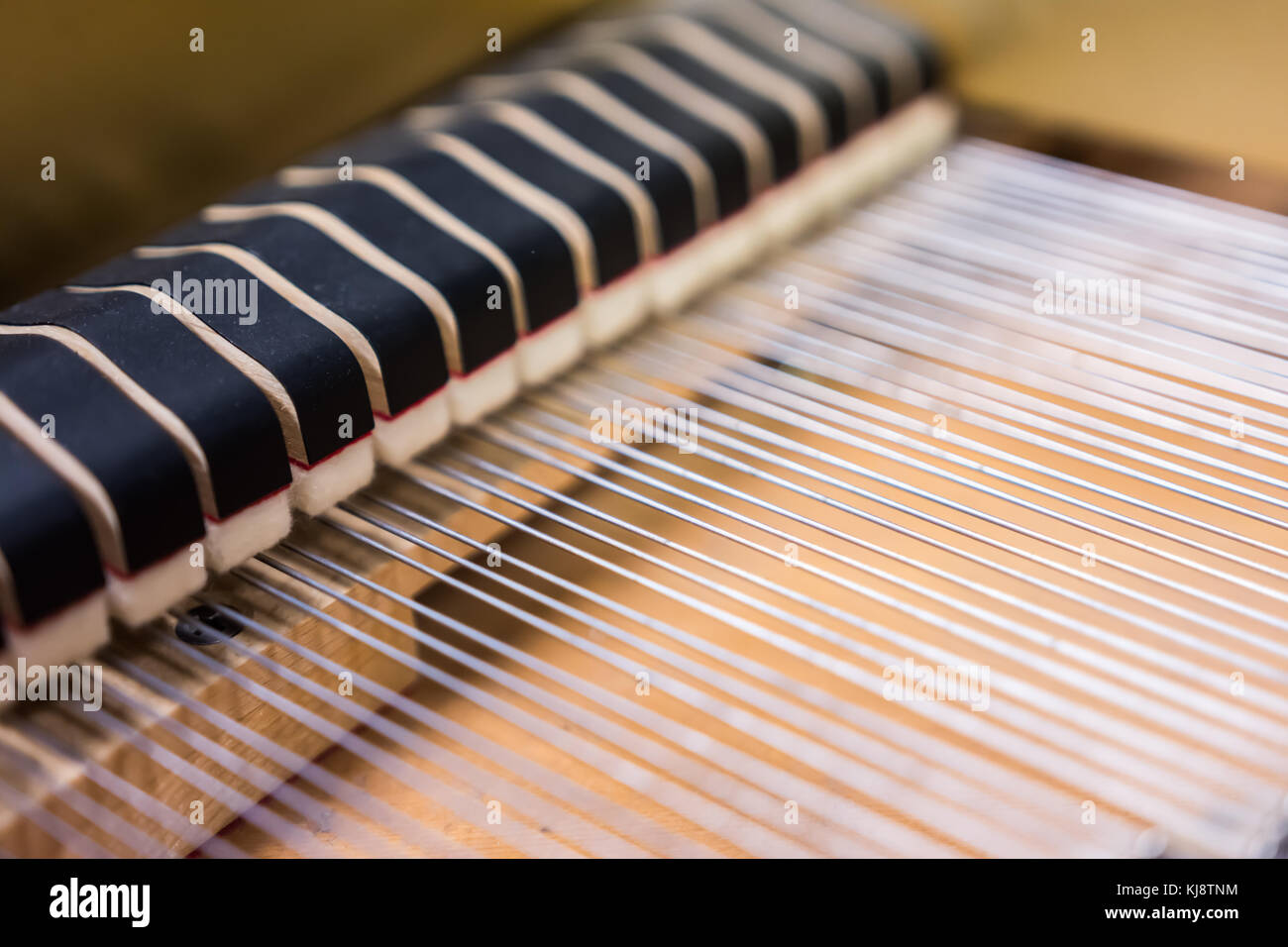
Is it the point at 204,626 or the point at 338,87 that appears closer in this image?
the point at 204,626

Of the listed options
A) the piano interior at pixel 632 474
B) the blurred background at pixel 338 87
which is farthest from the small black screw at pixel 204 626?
the blurred background at pixel 338 87

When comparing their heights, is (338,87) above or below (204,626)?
above

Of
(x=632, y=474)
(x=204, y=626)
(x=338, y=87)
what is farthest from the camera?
(x=338, y=87)

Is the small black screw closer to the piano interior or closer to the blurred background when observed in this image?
the piano interior

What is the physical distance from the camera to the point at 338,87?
1.82 meters

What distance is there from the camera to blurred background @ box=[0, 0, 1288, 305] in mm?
1543

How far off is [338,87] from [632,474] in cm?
79

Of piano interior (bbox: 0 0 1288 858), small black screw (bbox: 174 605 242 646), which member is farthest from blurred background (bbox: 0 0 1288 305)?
small black screw (bbox: 174 605 242 646)

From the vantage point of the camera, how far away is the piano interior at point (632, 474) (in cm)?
109

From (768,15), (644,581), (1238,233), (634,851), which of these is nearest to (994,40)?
(768,15)

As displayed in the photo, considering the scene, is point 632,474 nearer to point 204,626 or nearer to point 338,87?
point 204,626

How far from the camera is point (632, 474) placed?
4.51ft

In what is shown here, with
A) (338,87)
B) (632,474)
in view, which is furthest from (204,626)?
(338,87)

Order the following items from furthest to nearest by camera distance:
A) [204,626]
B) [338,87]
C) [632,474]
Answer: [338,87]
[632,474]
[204,626]
